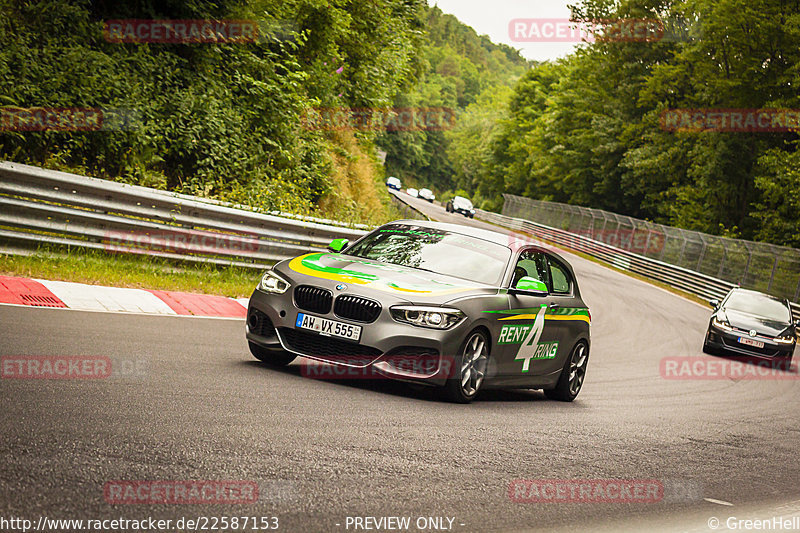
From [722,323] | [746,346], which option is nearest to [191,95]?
[722,323]

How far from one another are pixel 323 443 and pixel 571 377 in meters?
5.00

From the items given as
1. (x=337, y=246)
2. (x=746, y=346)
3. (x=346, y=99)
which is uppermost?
(x=346, y=99)

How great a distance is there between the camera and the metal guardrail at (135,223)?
434 inches

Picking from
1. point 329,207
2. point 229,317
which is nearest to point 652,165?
point 329,207

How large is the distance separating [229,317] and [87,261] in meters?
2.10

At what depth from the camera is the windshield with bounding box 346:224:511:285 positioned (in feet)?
27.4

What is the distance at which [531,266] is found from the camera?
29.8 feet

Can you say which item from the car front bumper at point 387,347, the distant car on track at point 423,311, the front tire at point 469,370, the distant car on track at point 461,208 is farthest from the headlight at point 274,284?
the distant car on track at point 461,208

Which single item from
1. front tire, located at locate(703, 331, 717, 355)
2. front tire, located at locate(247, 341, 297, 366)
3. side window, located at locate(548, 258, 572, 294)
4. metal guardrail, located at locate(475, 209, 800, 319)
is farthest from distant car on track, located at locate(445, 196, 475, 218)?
front tire, located at locate(247, 341, 297, 366)

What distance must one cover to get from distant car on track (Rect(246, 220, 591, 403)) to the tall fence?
90.6 ft

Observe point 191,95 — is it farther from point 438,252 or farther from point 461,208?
point 461,208

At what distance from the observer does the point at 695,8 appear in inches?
1849

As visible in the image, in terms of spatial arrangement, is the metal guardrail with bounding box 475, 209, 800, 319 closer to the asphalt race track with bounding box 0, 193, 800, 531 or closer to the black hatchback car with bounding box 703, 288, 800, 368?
the black hatchback car with bounding box 703, 288, 800, 368

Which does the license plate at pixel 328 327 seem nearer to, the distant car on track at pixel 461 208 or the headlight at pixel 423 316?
the headlight at pixel 423 316
